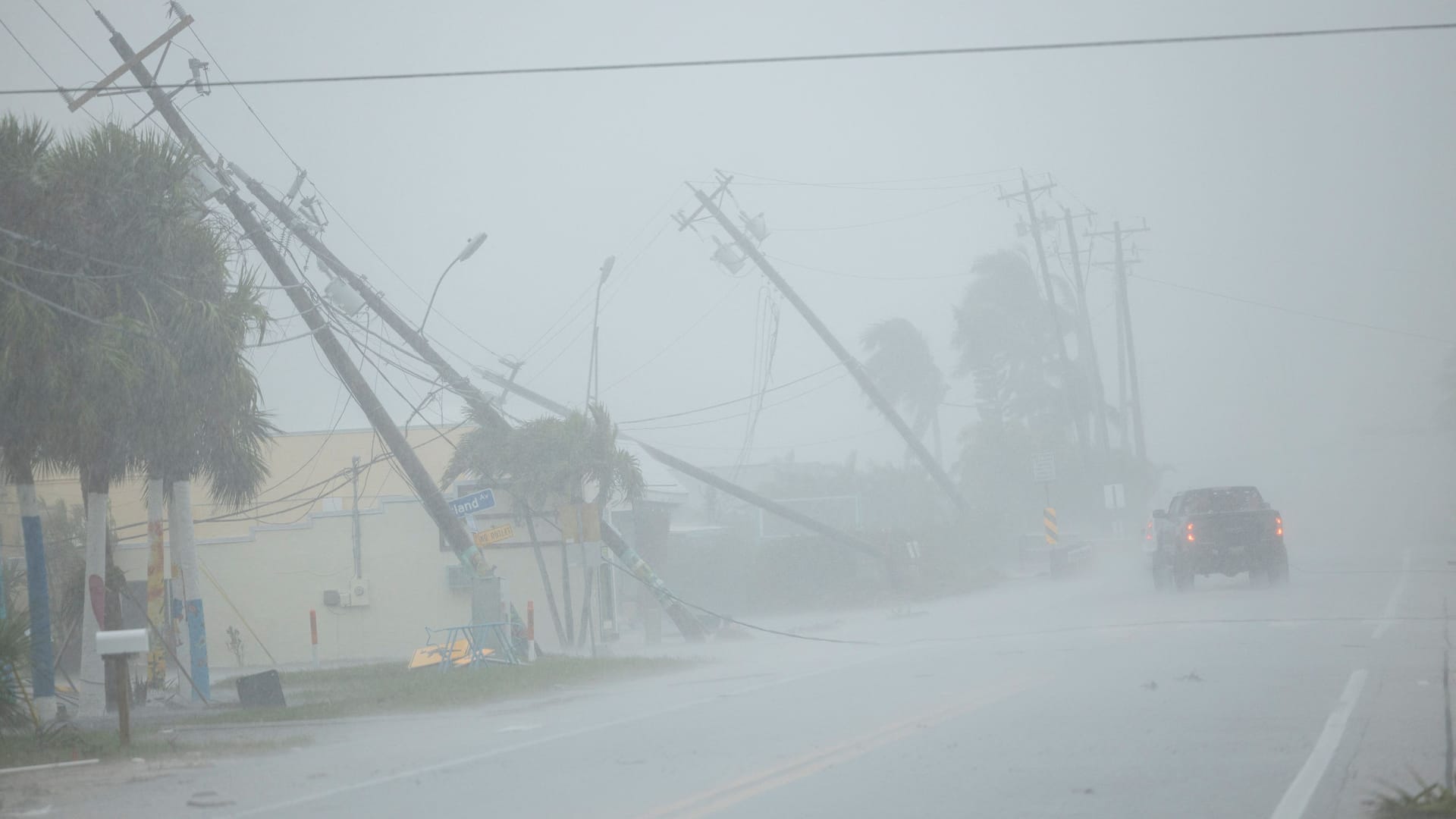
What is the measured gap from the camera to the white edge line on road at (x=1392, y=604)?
17.6m

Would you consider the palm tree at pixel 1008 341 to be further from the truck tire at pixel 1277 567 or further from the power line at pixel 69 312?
the power line at pixel 69 312

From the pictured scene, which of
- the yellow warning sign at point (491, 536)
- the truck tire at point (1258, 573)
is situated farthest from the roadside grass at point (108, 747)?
the truck tire at point (1258, 573)

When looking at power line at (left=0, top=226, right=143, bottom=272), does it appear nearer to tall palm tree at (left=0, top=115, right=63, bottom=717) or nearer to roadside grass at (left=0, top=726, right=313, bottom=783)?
tall palm tree at (left=0, top=115, right=63, bottom=717)

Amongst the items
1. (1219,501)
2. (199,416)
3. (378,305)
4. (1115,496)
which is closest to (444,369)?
(378,305)

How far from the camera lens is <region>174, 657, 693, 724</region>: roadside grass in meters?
16.6

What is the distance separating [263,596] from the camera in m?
32.5

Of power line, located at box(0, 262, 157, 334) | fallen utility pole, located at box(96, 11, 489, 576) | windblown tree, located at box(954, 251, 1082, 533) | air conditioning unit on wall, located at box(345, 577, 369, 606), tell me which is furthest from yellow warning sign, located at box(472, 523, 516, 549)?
windblown tree, located at box(954, 251, 1082, 533)

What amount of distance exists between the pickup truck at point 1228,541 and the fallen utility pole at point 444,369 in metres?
10.7

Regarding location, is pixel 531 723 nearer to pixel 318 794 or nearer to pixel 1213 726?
pixel 318 794

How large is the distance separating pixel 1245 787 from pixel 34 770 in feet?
32.9

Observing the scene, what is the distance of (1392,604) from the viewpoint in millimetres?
21734

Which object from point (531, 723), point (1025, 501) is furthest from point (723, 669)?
point (1025, 501)

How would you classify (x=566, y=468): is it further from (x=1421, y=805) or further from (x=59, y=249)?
(x=1421, y=805)

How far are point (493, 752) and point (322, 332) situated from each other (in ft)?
39.8
